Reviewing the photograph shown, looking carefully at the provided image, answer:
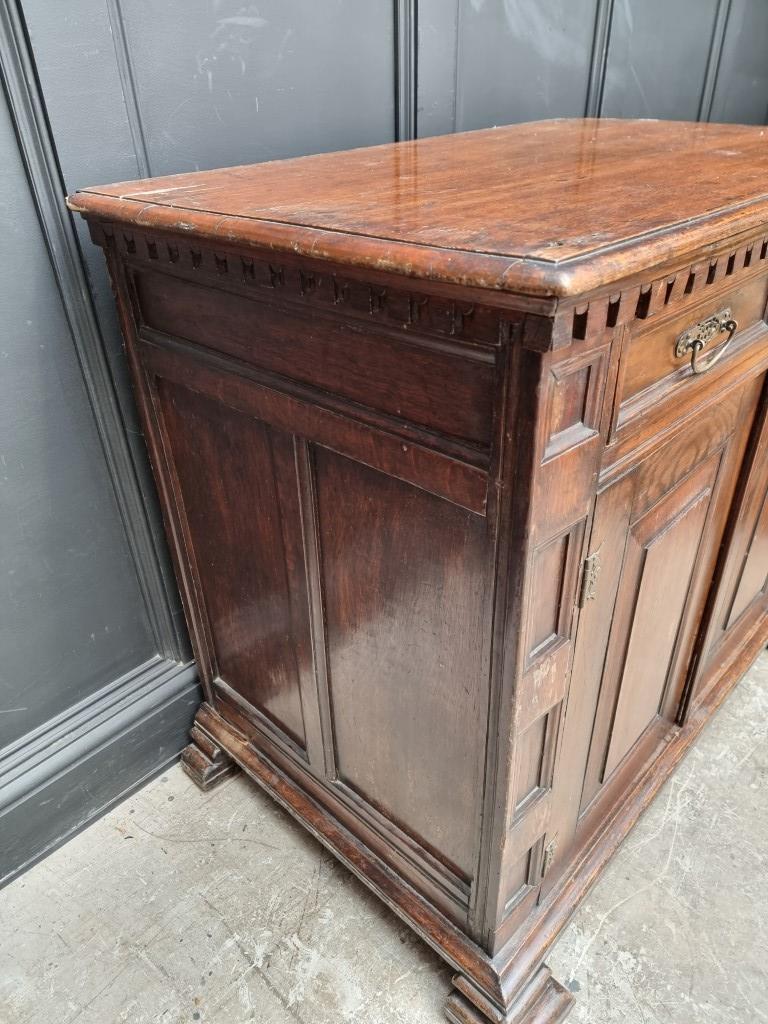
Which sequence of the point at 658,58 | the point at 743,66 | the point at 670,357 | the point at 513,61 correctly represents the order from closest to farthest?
the point at 670,357 → the point at 513,61 → the point at 658,58 → the point at 743,66

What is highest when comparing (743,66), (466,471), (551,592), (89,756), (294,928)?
(743,66)

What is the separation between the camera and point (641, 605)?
91 cm

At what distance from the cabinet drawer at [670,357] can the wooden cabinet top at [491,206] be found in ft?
0.27

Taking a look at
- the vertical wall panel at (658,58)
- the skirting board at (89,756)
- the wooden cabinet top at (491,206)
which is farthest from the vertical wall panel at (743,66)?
the skirting board at (89,756)

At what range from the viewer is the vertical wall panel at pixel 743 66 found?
193 centimetres

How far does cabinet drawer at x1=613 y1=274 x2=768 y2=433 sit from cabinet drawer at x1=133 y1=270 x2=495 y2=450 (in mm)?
144

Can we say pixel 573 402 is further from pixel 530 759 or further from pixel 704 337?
pixel 530 759

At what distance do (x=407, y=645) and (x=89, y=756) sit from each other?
67cm

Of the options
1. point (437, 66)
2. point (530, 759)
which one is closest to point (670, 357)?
point (530, 759)

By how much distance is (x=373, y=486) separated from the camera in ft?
2.43

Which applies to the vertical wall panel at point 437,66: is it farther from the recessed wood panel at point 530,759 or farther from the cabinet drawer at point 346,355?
the recessed wood panel at point 530,759

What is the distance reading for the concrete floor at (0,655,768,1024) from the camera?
0.98 meters

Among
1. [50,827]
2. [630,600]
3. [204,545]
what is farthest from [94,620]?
[630,600]

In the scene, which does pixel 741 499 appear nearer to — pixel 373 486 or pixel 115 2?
pixel 373 486
